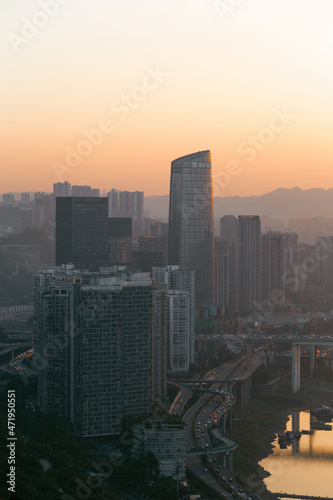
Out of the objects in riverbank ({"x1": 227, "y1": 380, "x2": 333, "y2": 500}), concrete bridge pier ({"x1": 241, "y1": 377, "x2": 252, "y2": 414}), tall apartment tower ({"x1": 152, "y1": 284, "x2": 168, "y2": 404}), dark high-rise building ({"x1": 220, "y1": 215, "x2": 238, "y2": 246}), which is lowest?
riverbank ({"x1": 227, "y1": 380, "x2": 333, "y2": 500})

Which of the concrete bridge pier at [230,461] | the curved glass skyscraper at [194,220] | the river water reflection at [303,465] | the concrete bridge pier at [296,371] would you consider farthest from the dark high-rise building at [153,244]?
the concrete bridge pier at [230,461]

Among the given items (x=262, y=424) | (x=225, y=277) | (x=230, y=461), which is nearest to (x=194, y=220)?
(x=225, y=277)

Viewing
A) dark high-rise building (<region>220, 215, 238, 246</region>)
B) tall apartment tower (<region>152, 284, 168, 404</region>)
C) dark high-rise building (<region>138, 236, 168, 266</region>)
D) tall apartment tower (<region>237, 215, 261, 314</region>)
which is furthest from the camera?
dark high-rise building (<region>220, 215, 238, 246</region>)

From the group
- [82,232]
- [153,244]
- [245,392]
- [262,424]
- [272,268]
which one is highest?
[82,232]

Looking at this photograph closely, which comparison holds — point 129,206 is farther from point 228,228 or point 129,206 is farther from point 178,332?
point 178,332

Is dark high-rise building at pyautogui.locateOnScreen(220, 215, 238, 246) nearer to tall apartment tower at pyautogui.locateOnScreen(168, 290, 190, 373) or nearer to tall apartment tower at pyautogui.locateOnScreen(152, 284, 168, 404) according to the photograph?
tall apartment tower at pyautogui.locateOnScreen(168, 290, 190, 373)

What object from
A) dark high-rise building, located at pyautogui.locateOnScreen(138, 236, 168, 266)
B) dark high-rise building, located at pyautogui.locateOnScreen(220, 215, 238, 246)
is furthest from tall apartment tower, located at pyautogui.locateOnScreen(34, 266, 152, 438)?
dark high-rise building, located at pyautogui.locateOnScreen(220, 215, 238, 246)
